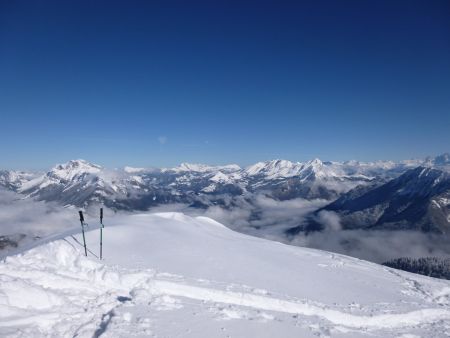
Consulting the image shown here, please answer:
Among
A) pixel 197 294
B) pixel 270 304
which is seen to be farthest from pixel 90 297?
pixel 270 304

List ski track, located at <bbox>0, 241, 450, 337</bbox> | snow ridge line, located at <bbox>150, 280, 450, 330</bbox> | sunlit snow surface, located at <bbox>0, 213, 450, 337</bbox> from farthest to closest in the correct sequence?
snow ridge line, located at <bbox>150, 280, 450, 330</bbox>, sunlit snow surface, located at <bbox>0, 213, 450, 337</bbox>, ski track, located at <bbox>0, 241, 450, 337</bbox>

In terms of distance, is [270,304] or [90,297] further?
[270,304]

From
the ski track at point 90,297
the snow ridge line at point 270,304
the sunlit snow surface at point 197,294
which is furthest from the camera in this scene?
the snow ridge line at point 270,304

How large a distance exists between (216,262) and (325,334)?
10.5 metres

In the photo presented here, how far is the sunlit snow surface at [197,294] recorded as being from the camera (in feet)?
44.0

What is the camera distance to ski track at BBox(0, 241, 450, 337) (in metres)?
12.7

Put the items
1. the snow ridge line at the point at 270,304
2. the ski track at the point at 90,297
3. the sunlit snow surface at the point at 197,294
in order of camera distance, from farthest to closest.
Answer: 1. the snow ridge line at the point at 270,304
2. the sunlit snow surface at the point at 197,294
3. the ski track at the point at 90,297

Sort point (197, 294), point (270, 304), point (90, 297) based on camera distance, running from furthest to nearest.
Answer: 1. point (270, 304)
2. point (197, 294)
3. point (90, 297)

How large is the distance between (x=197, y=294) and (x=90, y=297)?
18.0 feet

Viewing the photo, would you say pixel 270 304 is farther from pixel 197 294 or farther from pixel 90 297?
pixel 90 297

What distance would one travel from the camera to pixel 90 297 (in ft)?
50.7

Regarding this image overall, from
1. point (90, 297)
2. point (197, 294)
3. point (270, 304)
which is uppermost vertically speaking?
point (90, 297)

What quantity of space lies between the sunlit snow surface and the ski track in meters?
0.04

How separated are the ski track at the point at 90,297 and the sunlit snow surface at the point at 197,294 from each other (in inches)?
1.7
